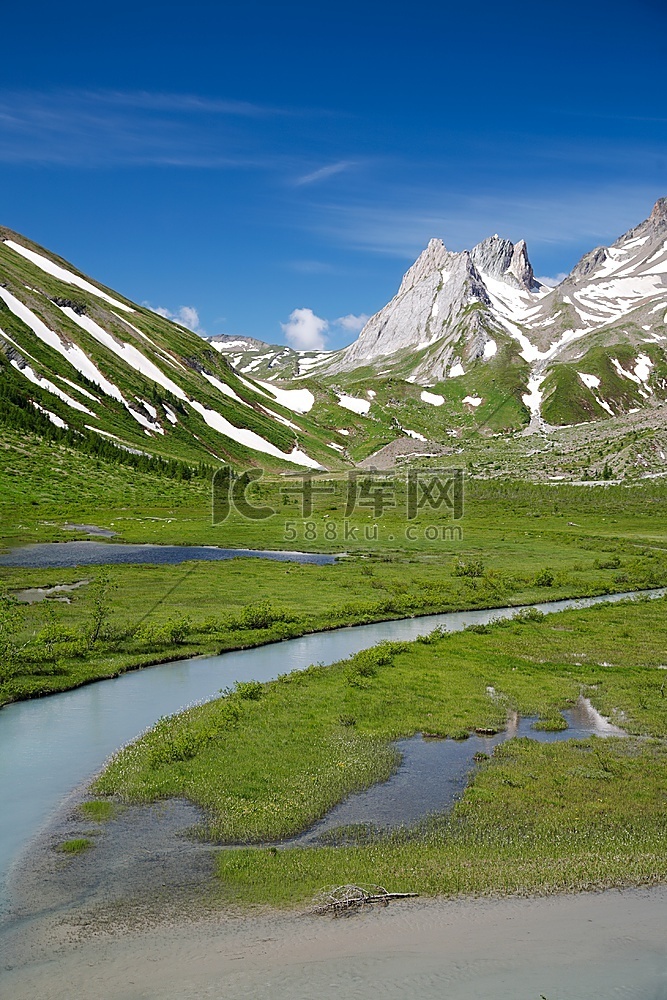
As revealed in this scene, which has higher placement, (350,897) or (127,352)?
(127,352)

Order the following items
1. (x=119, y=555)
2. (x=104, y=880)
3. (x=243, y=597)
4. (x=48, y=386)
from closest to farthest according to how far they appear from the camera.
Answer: (x=104, y=880)
(x=243, y=597)
(x=119, y=555)
(x=48, y=386)

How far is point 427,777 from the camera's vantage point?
25516mm

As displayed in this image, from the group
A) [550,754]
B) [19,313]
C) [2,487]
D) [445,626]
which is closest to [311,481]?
[2,487]

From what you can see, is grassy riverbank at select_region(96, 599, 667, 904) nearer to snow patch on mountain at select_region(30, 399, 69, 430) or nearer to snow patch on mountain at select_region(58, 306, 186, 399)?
snow patch on mountain at select_region(30, 399, 69, 430)

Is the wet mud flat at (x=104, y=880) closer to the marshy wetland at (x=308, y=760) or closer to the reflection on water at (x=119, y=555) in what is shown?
the marshy wetland at (x=308, y=760)

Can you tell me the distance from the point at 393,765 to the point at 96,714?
1315 cm

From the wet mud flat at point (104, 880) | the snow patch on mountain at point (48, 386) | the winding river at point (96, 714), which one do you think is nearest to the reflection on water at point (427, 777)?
the wet mud flat at point (104, 880)

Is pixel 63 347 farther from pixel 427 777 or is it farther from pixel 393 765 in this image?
pixel 427 777

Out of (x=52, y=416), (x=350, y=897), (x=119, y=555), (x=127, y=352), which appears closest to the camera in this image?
(x=350, y=897)

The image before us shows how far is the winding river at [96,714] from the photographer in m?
23.2

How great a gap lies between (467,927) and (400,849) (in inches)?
141

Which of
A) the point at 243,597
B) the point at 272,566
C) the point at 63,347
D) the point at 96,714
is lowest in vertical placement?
the point at 96,714

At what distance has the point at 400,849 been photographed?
67.2 ft

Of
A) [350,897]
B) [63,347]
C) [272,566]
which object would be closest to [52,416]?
[63,347]
